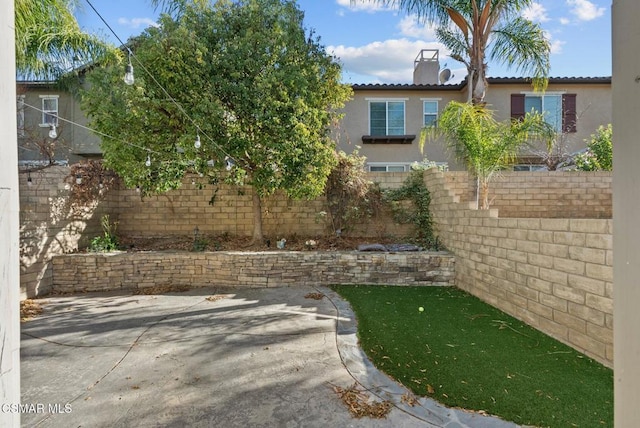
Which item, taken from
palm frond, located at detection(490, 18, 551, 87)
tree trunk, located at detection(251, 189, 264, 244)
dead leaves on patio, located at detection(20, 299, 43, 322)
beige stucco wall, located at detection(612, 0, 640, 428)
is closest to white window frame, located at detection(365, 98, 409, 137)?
palm frond, located at detection(490, 18, 551, 87)

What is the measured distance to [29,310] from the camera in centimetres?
616

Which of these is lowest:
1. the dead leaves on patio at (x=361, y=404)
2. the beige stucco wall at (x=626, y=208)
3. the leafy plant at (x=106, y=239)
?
the dead leaves on patio at (x=361, y=404)

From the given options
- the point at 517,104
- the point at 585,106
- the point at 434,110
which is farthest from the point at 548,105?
the point at 434,110

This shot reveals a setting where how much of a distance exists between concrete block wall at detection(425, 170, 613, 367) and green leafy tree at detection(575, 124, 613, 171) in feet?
20.4

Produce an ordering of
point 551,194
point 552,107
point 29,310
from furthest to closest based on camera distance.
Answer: point 552,107 < point 551,194 < point 29,310

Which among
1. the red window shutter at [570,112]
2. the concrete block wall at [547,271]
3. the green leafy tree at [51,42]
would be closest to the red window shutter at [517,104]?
the red window shutter at [570,112]

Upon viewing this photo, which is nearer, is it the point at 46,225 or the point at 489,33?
the point at 46,225

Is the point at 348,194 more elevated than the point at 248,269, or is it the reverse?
the point at 348,194

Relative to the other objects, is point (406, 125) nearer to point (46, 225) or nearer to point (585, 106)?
point (585, 106)

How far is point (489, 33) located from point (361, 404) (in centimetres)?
1090

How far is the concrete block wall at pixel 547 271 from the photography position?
390cm

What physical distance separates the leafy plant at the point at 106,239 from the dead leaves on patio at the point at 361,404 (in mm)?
7706

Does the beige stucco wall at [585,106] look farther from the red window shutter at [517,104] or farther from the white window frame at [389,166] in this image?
the white window frame at [389,166]

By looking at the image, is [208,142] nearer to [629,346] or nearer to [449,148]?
[449,148]
